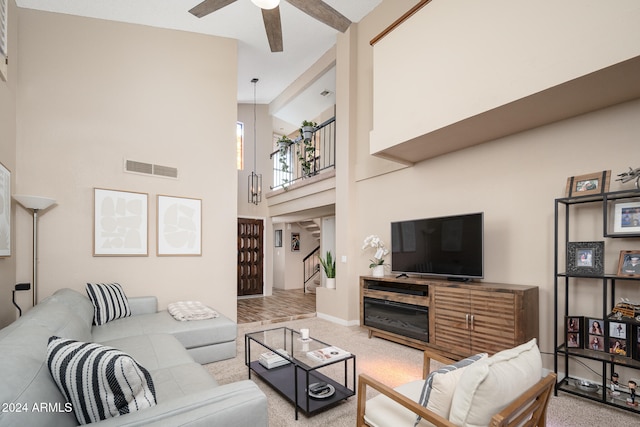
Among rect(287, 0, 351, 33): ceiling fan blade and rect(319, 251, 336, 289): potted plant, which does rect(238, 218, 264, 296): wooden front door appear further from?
rect(287, 0, 351, 33): ceiling fan blade

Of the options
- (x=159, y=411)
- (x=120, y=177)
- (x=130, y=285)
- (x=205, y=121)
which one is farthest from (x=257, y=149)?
(x=159, y=411)

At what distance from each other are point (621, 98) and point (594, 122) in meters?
0.27

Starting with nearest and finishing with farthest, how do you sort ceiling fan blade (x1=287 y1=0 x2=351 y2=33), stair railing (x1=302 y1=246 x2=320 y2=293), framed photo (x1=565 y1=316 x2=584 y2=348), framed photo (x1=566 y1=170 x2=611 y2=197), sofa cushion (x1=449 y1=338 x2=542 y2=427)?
sofa cushion (x1=449 y1=338 x2=542 y2=427), framed photo (x1=566 y1=170 x2=611 y2=197), framed photo (x1=565 y1=316 x2=584 y2=348), ceiling fan blade (x1=287 y1=0 x2=351 y2=33), stair railing (x1=302 y1=246 x2=320 y2=293)

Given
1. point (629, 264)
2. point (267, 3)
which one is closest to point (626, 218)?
point (629, 264)

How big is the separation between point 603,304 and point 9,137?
19.3 ft

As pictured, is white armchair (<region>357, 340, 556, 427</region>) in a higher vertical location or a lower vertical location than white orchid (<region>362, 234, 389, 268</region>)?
lower

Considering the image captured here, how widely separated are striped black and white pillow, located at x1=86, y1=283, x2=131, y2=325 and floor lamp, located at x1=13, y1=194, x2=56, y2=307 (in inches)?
26.5

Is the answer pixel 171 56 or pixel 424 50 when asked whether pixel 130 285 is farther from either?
pixel 424 50

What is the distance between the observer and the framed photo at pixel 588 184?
2580 mm

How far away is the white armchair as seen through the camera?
126cm

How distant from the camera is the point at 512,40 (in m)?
2.65

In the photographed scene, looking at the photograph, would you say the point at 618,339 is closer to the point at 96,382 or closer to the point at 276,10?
the point at 96,382

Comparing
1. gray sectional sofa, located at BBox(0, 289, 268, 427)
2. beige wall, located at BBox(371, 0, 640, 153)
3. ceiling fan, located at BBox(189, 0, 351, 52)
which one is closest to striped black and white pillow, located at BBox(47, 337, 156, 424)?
gray sectional sofa, located at BBox(0, 289, 268, 427)

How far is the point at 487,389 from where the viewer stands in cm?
125
